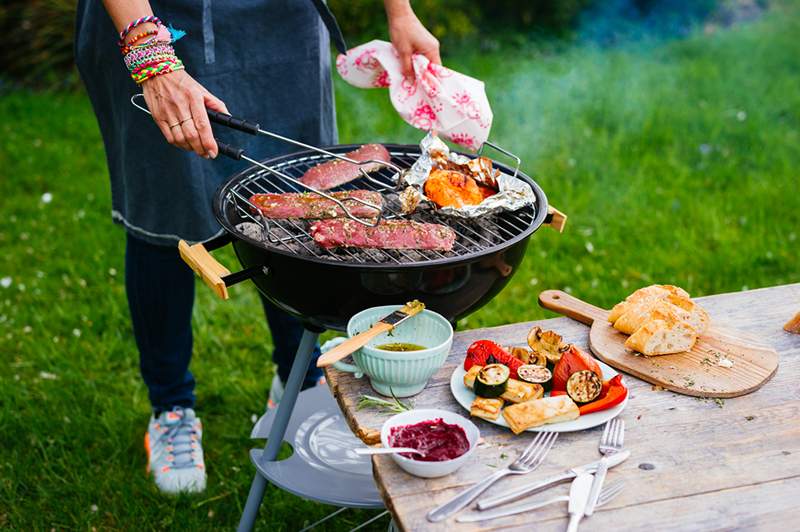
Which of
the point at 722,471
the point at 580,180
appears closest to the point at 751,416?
the point at 722,471

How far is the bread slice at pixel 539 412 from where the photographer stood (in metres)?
1.89

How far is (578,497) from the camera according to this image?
1699mm

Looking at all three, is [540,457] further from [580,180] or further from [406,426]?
[580,180]

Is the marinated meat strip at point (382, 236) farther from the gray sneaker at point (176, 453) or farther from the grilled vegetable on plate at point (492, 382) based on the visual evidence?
the gray sneaker at point (176, 453)

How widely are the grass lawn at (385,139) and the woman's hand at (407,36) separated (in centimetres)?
163

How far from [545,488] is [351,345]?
1.74 ft

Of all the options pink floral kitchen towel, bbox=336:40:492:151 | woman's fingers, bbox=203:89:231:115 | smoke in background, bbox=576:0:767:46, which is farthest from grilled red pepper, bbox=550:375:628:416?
smoke in background, bbox=576:0:767:46

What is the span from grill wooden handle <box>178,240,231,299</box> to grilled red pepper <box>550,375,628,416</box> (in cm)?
85

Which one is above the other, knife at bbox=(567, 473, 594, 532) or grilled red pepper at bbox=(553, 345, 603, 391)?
grilled red pepper at bbox=(553, 345, 603, 391)

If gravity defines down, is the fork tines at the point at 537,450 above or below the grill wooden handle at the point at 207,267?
below

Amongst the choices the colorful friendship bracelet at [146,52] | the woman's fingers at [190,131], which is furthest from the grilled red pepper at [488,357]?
the colorful friendship bracelet at [146,52]

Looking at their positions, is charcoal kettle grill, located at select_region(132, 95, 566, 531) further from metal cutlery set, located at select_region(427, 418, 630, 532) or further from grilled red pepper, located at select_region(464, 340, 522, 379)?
metal cutlery set, located at select_region(427, 418, 630, 532)

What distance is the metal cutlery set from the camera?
65.7 inches

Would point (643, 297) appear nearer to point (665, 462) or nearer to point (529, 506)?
point (665, 462)
